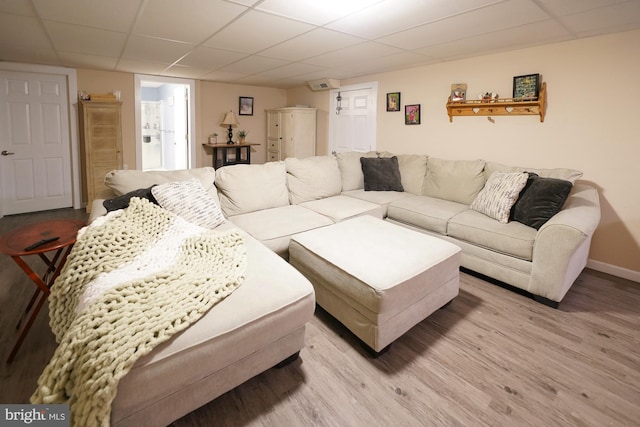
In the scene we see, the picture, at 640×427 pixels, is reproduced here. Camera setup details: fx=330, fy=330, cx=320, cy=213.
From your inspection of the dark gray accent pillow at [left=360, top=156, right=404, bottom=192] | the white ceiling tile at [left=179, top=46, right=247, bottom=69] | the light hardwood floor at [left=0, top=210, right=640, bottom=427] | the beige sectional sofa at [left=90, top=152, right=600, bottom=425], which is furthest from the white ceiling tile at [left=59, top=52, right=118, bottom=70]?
the dark gray accent pillow at [left=360, top=156, right=404, bottom=192]

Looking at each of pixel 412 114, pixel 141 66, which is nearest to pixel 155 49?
pixel 141 66

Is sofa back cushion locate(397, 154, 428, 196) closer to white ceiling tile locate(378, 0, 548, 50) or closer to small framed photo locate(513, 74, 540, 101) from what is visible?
small framed photo locate(513, 74, 540, 101)

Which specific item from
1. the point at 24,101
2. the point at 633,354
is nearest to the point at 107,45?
the point at 24,101

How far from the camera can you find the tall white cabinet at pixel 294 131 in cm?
596

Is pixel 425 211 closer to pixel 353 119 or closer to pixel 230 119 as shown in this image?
pixel 353 119

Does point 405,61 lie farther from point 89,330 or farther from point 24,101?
point 24,101

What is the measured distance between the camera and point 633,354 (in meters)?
1.92

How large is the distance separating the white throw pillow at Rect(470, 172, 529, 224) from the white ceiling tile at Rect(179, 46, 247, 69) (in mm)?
2993

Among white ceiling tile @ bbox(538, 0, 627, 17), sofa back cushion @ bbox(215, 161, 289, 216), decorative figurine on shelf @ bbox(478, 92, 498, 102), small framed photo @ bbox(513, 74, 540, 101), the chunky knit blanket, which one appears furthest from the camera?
decorative figurine on shelf @ bbox(478, 92, 498, 102)

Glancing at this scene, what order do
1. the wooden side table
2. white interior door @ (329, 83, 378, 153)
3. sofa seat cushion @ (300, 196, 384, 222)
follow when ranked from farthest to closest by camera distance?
white interior door @ (329, 83, 378, 153) < sofa seat cushion @ (300, 196, 384, 222) < the wooden side table

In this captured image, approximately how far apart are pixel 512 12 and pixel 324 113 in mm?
3892

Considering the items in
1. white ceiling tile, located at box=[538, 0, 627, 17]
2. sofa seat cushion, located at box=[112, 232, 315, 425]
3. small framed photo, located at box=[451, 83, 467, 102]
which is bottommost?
sofa seat cushion, located at box=[112, 232, 315, 425]

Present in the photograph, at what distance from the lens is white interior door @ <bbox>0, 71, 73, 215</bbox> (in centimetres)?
436

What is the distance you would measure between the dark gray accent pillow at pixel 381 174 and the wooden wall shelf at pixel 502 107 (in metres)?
0.95
